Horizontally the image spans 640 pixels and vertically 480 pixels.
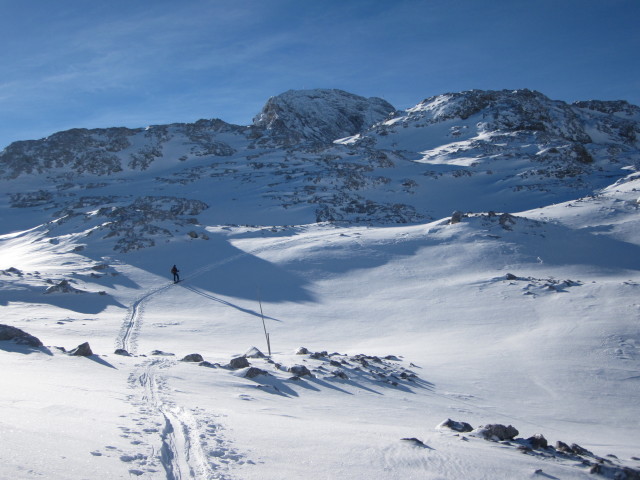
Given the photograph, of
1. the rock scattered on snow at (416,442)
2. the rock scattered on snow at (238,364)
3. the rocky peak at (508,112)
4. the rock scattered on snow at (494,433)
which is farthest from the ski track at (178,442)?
the rocky peak at (508,112)

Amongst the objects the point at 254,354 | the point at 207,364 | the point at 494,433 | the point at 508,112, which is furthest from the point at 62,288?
the point at 508,112

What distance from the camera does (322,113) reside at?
5310 inches

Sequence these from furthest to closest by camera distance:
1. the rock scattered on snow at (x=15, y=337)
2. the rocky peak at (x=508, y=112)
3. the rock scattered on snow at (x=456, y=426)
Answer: the rocky peak at (x=508, y=112) < the rock scattered on snow at (x=15, y=337) < the rock scattered on snow at (x=456, y=426)

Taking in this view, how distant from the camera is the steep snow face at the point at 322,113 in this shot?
121812 millimetres

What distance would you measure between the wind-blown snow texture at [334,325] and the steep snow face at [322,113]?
5685cm

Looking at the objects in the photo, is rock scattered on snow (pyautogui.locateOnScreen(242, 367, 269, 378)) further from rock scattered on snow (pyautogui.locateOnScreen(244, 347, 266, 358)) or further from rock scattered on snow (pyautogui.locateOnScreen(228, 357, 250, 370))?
rock scattered on snow (pyautogui.locateOnScreen(244, 347, 266, 358))

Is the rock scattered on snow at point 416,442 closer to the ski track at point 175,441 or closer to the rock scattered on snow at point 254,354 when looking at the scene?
the ski track at point 175,441

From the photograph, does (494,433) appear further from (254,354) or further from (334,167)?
(334,167)

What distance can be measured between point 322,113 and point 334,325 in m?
120

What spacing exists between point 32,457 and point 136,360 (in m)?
8.22

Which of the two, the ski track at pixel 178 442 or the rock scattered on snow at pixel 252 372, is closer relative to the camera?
the ski track at pixel 178 442

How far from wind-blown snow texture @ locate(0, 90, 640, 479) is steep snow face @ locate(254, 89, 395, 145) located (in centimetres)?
5685

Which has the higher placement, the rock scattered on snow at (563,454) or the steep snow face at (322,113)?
the steep snow face at (322,113)

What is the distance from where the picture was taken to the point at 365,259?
101 ft
